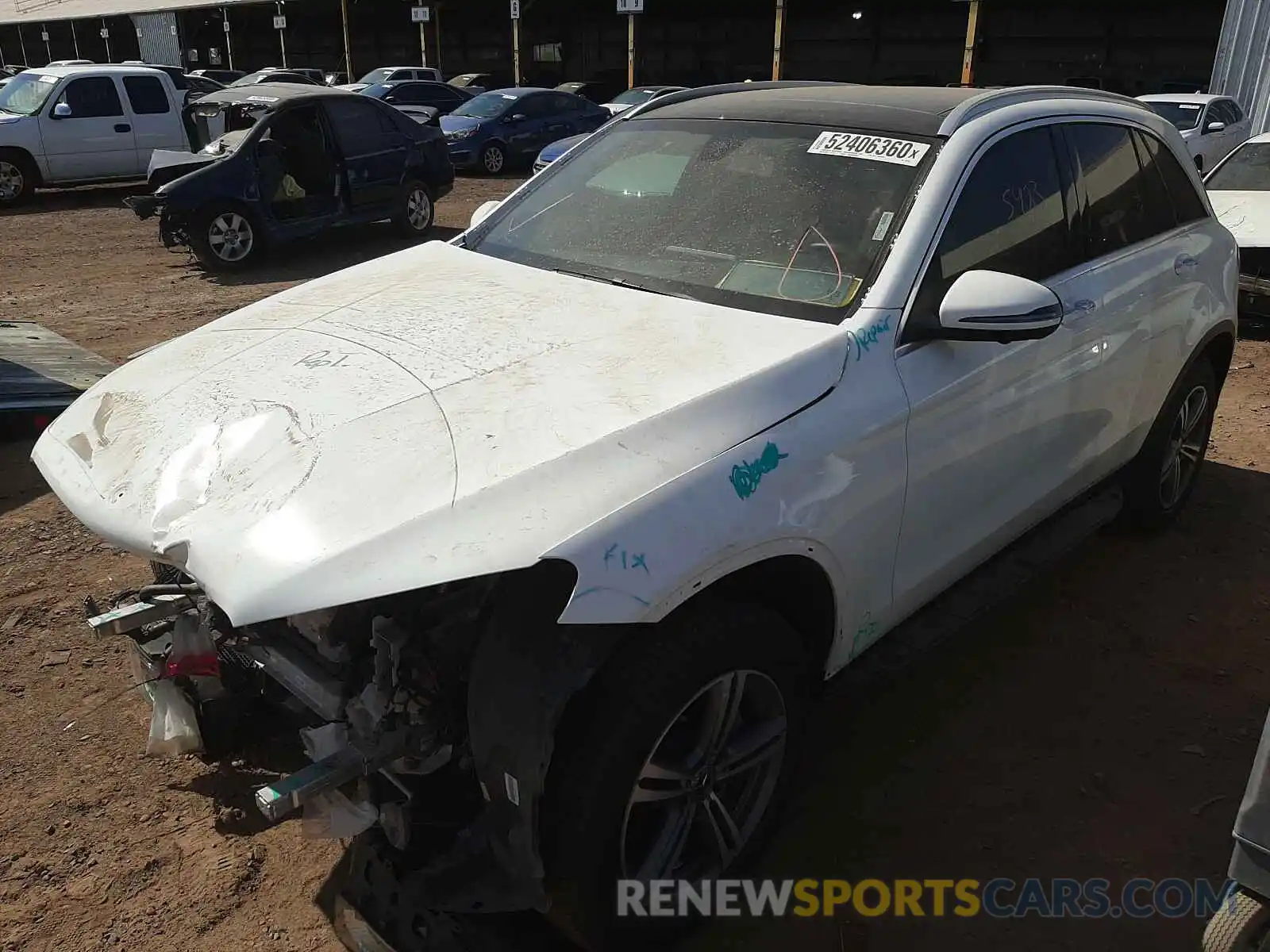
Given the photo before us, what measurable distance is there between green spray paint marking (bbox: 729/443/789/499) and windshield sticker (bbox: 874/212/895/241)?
86 cm

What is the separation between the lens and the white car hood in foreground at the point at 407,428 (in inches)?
76.1

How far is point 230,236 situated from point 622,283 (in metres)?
8.69

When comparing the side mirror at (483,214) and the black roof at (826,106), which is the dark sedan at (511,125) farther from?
the black roof at (826,106)

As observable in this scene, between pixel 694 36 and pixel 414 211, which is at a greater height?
pixel 694 36

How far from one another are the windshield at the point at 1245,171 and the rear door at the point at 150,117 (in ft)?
45.9

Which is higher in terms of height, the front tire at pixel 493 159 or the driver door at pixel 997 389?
the driver door at pixel 997 389

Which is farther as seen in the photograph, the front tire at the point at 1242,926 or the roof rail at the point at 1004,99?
the roof rail at the point at 1004,99

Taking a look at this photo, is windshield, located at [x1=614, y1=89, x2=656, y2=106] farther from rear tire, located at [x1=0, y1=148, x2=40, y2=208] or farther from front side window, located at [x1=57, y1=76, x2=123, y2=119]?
rear tire, located at [x1=0, y1=148, x2=40, y2=208]

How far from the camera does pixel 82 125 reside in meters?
14.5

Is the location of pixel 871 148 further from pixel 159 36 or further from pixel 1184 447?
pixel 159 36

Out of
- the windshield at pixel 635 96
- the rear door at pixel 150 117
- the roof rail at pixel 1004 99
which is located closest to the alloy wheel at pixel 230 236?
the rear door at pixel 150 117

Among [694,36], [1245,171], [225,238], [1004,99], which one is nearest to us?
[1004,99]

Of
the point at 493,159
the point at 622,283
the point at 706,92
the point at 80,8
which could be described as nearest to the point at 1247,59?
the point at 493,159

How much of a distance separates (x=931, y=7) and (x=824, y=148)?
32.4 meters
